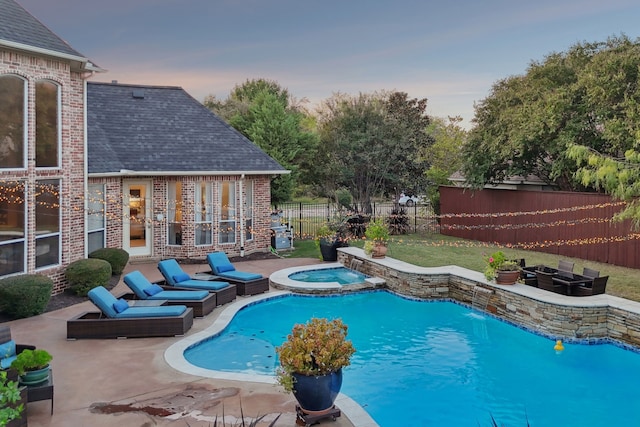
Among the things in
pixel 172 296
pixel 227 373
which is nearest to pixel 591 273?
pixel 227 373

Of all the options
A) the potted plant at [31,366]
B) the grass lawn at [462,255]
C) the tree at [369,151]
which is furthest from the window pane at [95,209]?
the tree at [369,151]

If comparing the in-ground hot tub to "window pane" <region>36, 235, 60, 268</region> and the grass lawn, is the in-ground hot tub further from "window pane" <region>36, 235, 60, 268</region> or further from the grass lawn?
"window pane" <region>36, 235, 60, 268</region>

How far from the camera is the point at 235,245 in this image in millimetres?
19062

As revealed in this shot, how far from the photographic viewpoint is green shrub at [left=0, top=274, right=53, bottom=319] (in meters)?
10.9

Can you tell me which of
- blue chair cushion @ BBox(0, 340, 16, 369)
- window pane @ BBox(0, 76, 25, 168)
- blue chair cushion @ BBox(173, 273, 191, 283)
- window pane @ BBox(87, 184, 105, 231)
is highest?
window pane @ BBox(0, 76, 25, 168)

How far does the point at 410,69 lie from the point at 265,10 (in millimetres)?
8911

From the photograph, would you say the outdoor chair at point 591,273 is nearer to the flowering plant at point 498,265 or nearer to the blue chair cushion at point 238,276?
the flowering plant at point 498,265

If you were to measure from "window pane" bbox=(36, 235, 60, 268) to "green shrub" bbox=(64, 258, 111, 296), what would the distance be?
1.47 ft

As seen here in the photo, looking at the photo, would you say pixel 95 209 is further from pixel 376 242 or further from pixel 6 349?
pixel 6 349

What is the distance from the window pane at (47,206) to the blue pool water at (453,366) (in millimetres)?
4942

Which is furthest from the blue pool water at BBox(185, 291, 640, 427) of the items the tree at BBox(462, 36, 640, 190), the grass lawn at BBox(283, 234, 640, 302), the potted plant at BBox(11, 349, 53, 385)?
the tree at BBox(462, 36, 640, 190)

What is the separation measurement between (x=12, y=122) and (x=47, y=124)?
0.97m

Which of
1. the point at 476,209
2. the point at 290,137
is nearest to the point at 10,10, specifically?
the point at 290,137

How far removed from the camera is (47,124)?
12742 mm
